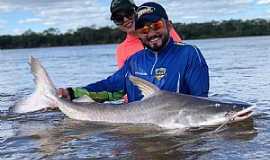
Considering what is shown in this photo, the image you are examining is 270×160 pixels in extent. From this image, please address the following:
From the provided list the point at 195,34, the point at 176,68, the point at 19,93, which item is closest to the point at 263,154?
the point at 176,68

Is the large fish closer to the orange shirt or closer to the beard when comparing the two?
the beard

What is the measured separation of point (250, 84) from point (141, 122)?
343 inches

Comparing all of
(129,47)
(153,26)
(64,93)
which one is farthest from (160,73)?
(129,47)

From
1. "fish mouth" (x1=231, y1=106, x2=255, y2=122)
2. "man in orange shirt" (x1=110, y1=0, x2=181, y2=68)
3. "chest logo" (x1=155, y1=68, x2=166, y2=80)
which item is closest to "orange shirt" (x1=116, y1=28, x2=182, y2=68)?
"man in orange shirt" (x1=110, y1=0, x2=181, y2=68)

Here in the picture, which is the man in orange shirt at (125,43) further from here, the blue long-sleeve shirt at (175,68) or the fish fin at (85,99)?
the blue long-sleeve shirt at (175,68)

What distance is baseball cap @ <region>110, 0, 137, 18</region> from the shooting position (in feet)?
29.6

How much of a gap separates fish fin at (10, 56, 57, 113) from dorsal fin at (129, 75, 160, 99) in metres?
1.35

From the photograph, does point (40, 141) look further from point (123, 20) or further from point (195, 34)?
point (195, 34)

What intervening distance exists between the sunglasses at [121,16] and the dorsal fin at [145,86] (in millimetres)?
1928

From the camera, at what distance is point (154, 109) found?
24.7ft

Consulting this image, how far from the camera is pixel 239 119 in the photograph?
23.5ft

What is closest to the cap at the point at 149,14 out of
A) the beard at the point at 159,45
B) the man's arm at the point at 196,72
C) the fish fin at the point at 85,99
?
the beard at the point at 159,45

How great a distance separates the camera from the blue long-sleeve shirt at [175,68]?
743 centimetres

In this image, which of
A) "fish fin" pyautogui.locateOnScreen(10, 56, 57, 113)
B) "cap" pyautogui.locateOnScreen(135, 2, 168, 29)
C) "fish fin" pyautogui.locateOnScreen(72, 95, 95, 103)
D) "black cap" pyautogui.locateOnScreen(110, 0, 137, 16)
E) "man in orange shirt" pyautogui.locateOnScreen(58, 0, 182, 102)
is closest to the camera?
"cap" pyautogui.locateOnScreen(135, 2, 168, 29)
